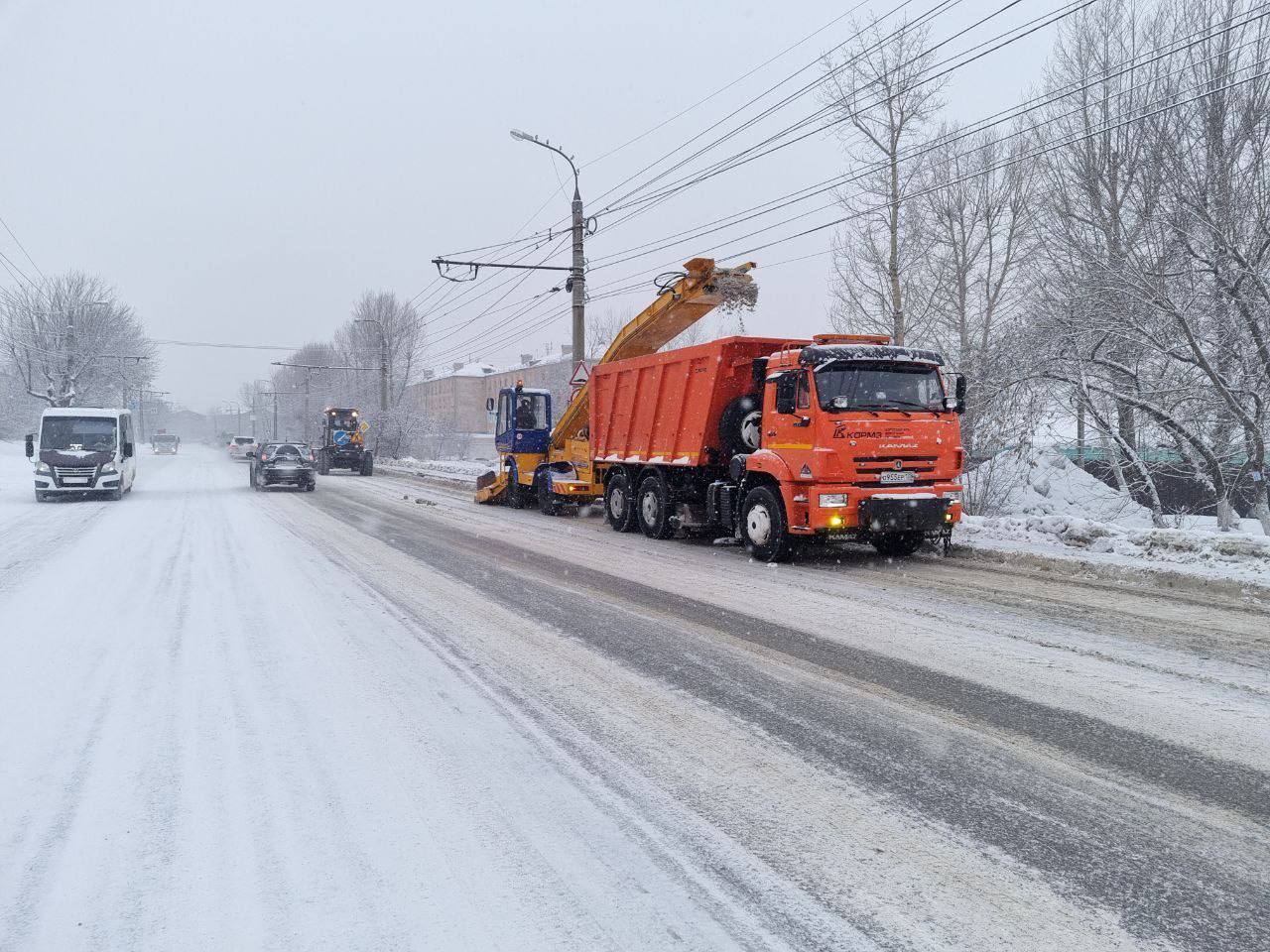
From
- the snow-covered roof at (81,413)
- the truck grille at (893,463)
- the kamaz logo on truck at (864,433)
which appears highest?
the snow-covered roof at (81,413)

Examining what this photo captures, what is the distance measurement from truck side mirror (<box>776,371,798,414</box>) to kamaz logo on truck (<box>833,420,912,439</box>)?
72 cm

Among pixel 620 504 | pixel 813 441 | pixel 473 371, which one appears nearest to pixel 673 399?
pixel 620 504

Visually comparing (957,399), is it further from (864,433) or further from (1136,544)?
(1136,544)

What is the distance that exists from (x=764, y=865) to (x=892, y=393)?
8.44 metres

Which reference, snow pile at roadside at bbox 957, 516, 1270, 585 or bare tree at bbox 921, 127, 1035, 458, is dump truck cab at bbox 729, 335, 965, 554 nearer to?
snow pile at roadside at bbox 957, 516, 1270, 585

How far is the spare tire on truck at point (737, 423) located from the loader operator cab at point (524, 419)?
7.90m


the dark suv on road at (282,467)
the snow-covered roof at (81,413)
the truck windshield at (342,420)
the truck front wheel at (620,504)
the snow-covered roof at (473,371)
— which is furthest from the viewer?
the snow-covered roof at (473,371)

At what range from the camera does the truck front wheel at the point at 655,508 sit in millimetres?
13547

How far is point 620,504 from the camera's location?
15.1 meters

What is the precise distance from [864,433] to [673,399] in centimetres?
391

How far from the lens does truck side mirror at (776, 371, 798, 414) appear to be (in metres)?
10.7

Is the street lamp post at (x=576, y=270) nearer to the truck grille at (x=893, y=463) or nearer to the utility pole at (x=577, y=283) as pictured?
the utility pole at (x=577, y=283)

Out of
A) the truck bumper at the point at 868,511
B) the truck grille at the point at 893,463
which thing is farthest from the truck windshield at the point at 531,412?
the truck grille at the point at 893,463

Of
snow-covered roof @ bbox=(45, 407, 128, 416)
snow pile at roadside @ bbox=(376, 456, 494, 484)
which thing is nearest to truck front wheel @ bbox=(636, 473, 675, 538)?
snow-covered roof @ bbox=(45, 407, 128, 416)
